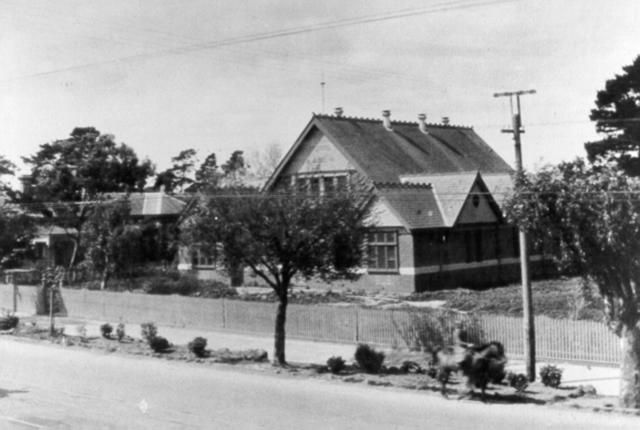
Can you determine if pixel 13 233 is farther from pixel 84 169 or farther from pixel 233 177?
pixel 233 177

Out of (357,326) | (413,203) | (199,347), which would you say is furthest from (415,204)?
(199,347)

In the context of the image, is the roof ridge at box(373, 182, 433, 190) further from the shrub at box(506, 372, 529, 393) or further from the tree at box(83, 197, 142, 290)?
the shrub at box(506, 372, 529, 393)

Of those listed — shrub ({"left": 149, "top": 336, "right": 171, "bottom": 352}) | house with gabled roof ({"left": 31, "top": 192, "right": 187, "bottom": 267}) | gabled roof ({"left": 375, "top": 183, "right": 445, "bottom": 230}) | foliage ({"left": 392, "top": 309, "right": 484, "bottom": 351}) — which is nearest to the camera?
foliage ({"left": 392, "top": 309, "right": 484, "bottom": 351})

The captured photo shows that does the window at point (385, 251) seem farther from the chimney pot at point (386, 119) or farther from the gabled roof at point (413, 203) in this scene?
the chimney pot at point (386, 119)

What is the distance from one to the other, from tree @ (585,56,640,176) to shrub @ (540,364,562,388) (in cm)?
2924

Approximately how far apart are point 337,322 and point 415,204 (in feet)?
45.5

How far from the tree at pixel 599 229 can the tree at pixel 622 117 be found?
30190mm

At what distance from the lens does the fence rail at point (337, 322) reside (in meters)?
20.5

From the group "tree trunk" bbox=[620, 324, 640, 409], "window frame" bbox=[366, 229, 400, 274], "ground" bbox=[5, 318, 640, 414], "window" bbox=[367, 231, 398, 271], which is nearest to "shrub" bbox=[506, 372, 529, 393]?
"ground" bbox=[5, 318, 640, 414]

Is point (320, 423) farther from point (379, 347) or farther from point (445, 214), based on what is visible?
point (445, 214)

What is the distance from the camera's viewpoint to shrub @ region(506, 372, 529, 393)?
1730 centimetres

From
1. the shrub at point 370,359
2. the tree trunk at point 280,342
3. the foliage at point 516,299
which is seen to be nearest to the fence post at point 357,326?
the tree trunk at point 280,342

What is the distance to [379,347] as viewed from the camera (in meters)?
24.0

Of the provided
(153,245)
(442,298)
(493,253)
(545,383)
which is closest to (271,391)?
(545,383)
